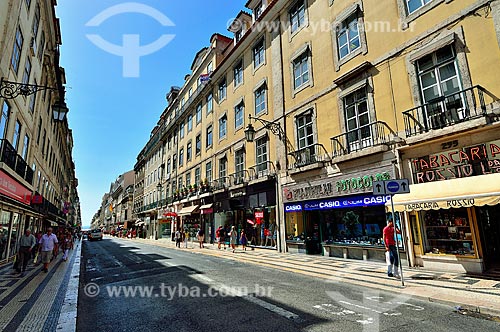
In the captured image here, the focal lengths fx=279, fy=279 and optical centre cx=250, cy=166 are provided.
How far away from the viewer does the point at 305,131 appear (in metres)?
15.9

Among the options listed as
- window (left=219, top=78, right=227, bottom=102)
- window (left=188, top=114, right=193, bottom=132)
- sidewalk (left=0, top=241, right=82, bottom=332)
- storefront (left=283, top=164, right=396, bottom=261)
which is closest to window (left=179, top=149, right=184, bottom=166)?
window (left=188, top=114, right=193, bottom=132)

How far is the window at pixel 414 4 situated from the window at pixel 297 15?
22.4ft

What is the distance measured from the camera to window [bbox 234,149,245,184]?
69.7 feet

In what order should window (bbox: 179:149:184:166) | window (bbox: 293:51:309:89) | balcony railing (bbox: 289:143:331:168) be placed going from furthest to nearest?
window (bbox: 179:149:184:166) → window (bbox: 293:51:309:89) → balcony railing (bbox: 289:143:331:168)

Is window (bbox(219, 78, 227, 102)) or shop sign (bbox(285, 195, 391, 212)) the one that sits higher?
window (bbox(219, 78, 227, 102))

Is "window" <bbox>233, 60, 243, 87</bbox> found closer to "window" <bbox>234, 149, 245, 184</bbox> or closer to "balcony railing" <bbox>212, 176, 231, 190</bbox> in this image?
"window" <bbox>234, 149, 245, 184</bbox>

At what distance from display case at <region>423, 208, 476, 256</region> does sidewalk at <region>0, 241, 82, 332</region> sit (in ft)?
34.8

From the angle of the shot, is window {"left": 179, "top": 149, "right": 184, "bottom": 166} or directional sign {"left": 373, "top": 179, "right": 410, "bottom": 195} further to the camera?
window {"left": 179, "top": 149, "right": 184, "bottom": 166}

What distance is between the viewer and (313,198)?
14398 mm

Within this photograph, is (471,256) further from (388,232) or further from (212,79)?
(212,79)

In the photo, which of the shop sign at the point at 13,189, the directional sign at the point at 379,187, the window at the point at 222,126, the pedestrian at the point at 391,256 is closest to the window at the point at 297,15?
the window at the point at 222,126

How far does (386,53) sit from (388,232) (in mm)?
7622

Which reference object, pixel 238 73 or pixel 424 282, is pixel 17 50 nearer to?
pixel 238 73

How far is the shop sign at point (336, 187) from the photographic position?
11.6 metres
